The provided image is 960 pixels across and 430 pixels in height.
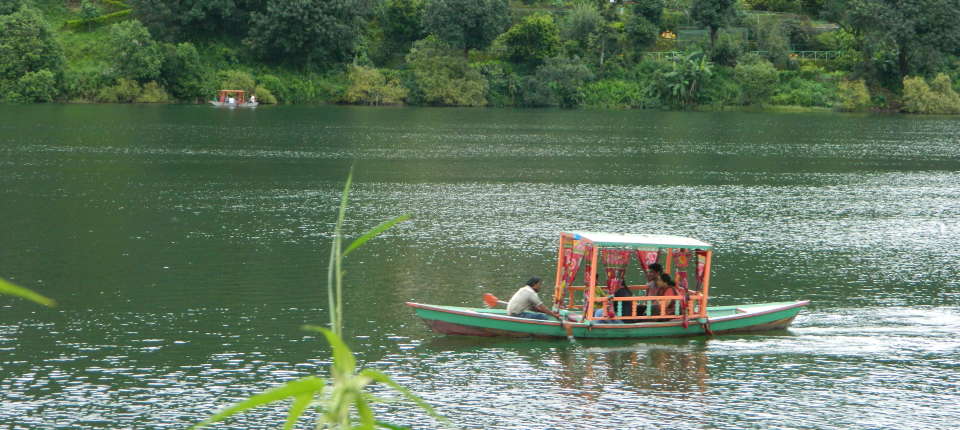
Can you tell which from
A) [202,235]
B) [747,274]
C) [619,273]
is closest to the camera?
[619,273]

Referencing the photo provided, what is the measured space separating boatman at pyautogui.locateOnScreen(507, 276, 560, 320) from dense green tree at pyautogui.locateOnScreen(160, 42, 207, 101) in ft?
302

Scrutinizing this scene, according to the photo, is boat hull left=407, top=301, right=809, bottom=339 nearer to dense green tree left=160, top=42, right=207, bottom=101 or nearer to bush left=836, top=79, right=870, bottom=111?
dense green tree left=160, top=42, right=207, bottom=101

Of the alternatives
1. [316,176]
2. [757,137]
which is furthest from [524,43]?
[316,176]

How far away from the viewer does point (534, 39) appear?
122 m

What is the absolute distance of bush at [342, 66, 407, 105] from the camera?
11872cm

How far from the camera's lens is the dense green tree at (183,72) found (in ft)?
367

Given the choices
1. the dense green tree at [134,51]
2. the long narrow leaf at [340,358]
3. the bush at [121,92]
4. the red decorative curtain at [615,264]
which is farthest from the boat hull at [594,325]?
the bush at [121,92]

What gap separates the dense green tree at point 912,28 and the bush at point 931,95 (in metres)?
1.70

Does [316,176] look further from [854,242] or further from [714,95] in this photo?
[714,95]

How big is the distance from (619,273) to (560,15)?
106 m

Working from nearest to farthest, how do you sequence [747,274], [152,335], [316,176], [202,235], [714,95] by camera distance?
[152,335] → [747,274] → [202,235] → [316,176] → [714,95]

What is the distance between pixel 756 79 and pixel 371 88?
40660mm

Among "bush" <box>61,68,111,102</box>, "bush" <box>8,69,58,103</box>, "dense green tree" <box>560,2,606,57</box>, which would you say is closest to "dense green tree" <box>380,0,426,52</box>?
"dense green tree" <box>560,2,606,57</box>

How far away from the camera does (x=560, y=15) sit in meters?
131
